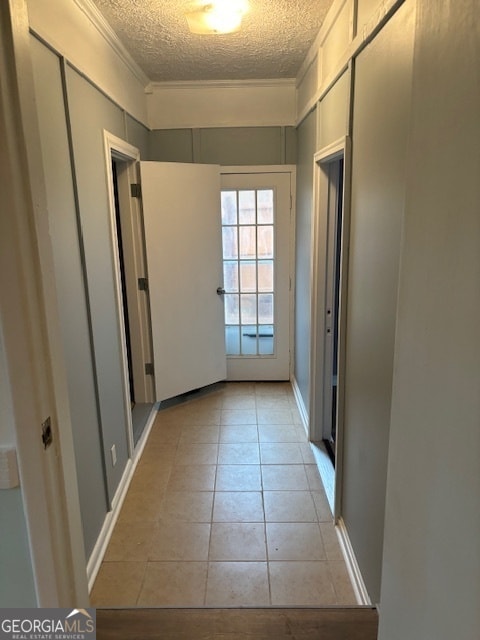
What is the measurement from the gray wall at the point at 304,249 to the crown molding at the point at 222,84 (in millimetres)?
426

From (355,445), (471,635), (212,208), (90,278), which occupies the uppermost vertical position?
(212,208)

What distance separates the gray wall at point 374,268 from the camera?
134 centimetres

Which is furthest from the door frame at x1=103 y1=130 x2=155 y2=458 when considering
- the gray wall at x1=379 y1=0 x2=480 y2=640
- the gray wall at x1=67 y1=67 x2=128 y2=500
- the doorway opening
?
the gray wall at x1=379 y1=0 x2=480 y2=640

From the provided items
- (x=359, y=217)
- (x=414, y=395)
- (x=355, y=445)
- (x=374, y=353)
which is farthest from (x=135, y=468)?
(x=414, y=395)

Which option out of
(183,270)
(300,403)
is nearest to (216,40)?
(183,270)

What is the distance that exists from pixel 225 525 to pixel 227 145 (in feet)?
10.1

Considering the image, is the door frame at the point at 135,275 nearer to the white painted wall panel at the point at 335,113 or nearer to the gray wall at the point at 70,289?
the gray wall at the point at 70,289

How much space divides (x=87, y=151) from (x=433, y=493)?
83.4 inches

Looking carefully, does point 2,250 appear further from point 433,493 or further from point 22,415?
point 433,493

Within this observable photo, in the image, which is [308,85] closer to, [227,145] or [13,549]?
[227,145]

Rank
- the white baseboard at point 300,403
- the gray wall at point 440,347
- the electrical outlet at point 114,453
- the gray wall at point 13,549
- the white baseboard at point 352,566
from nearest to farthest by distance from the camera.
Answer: the gray wall at point 440,347
the gray wall at point 13,549
the white baseboard at point 352,566
the electrical outlet at point 114,453
the white baseboard at point 300,403

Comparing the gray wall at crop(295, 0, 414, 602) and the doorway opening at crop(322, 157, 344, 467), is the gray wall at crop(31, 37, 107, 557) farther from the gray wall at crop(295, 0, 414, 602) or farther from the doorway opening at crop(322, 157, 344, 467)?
the doorway opening at crop(322, 157, 344, 467)

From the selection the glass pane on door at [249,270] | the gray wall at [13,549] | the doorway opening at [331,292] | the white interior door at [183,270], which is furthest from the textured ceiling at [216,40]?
the gray wall at [13,549]

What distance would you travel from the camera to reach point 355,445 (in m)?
1.91
